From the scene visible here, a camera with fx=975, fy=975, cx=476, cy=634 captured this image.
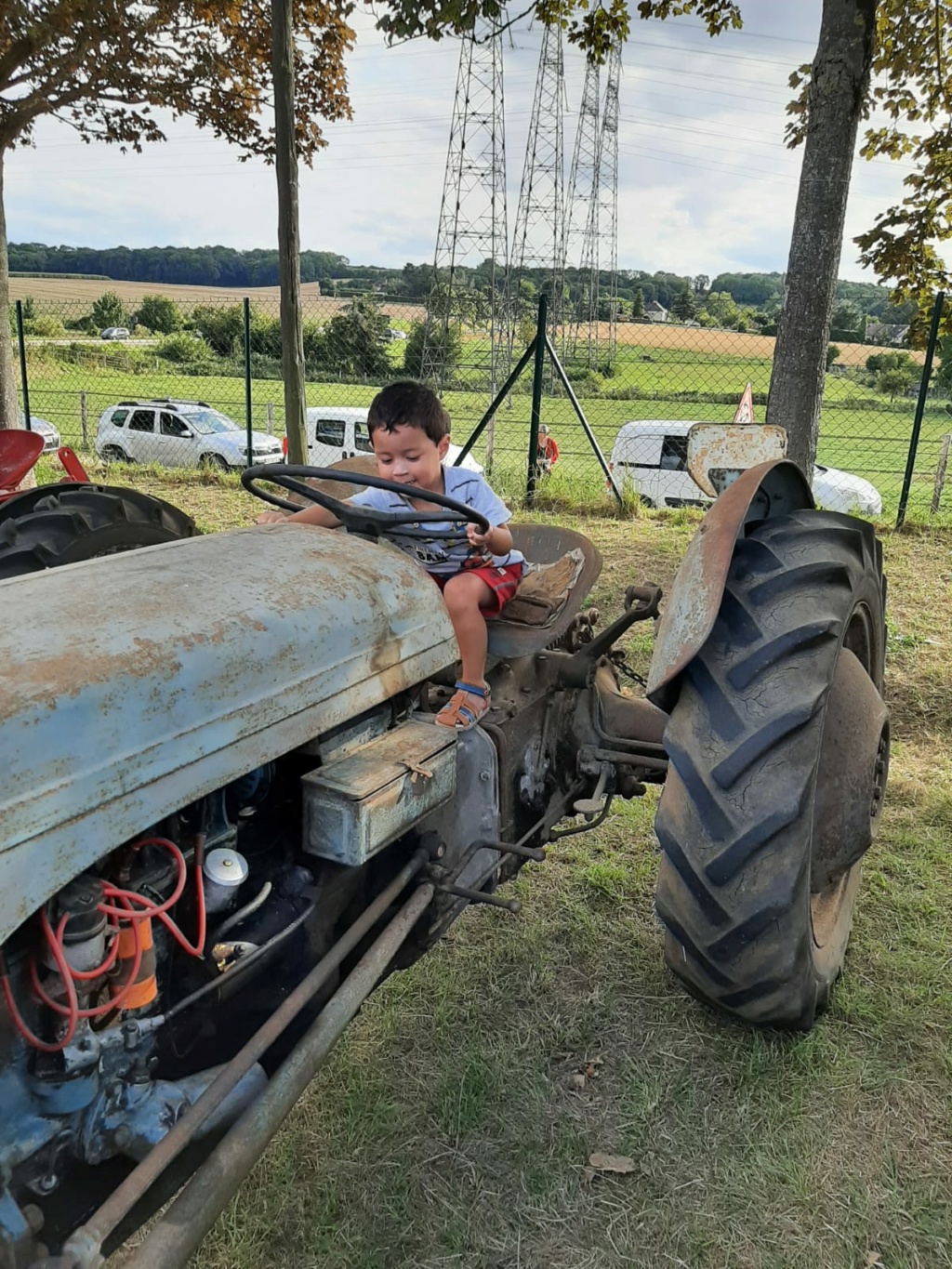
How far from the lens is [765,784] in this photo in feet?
6.42

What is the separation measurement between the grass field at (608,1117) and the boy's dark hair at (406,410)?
4.74 ft

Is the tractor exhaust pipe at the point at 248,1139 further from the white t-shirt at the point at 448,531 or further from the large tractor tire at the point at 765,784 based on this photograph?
the white t-shirt at the point at 448,531

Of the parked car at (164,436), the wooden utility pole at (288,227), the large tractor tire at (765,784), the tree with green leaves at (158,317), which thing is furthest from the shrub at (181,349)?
the large tractor tire at (765,784)

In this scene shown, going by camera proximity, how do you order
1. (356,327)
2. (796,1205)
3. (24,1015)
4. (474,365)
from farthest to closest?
(474,365)
(356,327)
(796,1205)
(24,1015)

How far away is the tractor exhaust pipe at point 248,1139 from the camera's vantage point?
123 cm

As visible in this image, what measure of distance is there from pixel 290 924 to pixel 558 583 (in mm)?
1244

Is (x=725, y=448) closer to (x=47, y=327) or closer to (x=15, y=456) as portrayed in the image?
(x=15, y=456)

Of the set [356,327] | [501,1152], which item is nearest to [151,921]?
[501,1152]

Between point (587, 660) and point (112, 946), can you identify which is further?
point (587, 660)

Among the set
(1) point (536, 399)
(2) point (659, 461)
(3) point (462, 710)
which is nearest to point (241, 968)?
(3) point (462, 710)

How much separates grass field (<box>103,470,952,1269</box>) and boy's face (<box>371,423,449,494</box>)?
52.3 inches

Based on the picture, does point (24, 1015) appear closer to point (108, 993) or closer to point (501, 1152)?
point (108, 993)

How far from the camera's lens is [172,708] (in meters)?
1.33

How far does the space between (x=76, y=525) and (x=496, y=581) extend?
121cm
